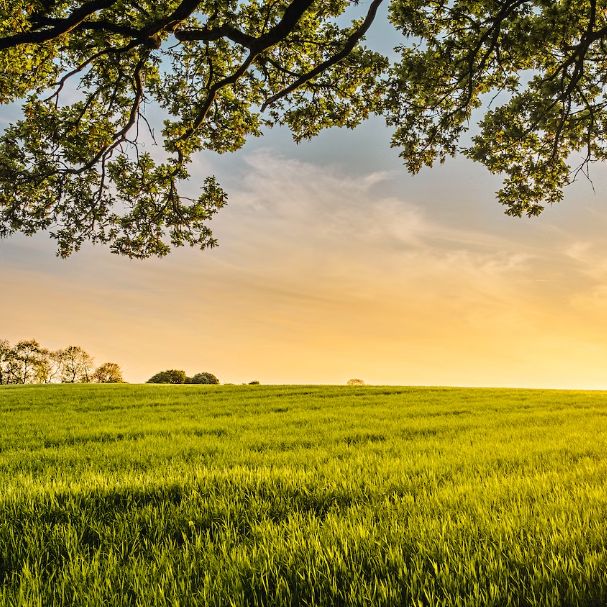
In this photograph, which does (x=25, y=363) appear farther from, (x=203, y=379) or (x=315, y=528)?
(x=315, y=528)

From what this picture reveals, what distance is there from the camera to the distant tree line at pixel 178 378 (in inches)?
2972

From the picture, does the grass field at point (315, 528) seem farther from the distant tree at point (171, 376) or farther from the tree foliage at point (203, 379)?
the distant tree at point (171, 376)

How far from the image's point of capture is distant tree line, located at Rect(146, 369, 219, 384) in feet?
248

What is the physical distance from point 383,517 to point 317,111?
12.8 metres

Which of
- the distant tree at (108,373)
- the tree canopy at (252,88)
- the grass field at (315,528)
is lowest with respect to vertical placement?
the distant tree at (108,373)

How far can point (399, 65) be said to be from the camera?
11.4 metres

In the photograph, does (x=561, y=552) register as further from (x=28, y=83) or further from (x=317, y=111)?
(x=28, y=83)

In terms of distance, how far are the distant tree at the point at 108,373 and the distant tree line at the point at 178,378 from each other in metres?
30.9

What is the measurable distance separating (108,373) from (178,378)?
118 ft

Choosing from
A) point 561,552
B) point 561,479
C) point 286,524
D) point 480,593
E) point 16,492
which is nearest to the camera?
point 480,593

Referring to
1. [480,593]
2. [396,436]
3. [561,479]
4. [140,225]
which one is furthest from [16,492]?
[140,225]

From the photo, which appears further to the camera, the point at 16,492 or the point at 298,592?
the point at 16,492

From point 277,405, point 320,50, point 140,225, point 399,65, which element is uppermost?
point 320,50

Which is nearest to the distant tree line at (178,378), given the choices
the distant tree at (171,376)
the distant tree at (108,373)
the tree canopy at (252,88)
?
the distant tree at (171,376)
